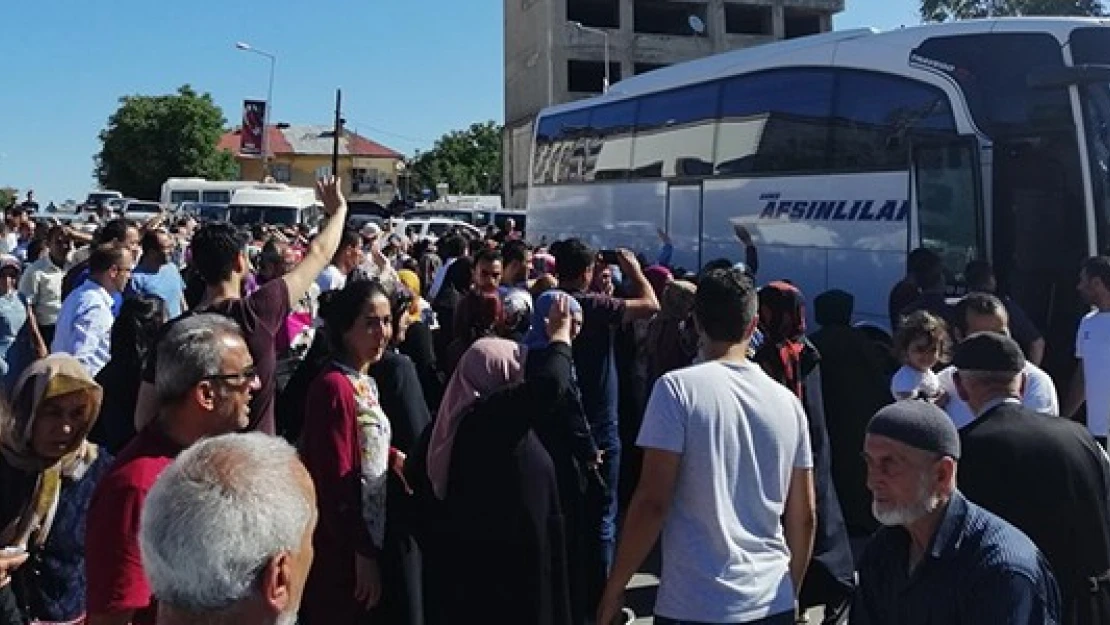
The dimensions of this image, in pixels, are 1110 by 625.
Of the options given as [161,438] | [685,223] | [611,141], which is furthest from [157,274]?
[611,141]

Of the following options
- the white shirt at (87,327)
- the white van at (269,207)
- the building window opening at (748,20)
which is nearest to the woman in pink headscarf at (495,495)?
the white shirt at (87,327)

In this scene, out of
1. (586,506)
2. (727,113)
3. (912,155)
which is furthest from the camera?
(727,113)

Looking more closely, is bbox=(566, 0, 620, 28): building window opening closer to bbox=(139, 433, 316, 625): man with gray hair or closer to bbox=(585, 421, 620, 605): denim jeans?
bbox=(585, 421, 620, 605): denim jeans

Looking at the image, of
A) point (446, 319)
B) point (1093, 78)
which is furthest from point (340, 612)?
point (1093, 78)

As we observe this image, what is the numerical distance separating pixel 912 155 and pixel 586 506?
654cm

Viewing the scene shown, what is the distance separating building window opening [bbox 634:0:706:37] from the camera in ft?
183

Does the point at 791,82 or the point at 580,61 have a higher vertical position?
the point at 580,61

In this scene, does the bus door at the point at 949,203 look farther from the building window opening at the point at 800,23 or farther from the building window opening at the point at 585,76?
the building window opening at the point at 800,23

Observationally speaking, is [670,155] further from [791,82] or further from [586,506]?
[586,506]

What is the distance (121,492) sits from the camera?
2742 millimetres

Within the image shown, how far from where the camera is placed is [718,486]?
3527 mm

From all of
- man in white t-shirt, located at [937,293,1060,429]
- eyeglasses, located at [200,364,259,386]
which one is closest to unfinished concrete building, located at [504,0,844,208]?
man in white t-shirt, located at [937,293,1060,429]

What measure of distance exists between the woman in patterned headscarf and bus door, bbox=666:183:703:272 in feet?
38.7

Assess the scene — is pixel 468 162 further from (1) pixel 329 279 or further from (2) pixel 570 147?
(1) pixel 329 279
